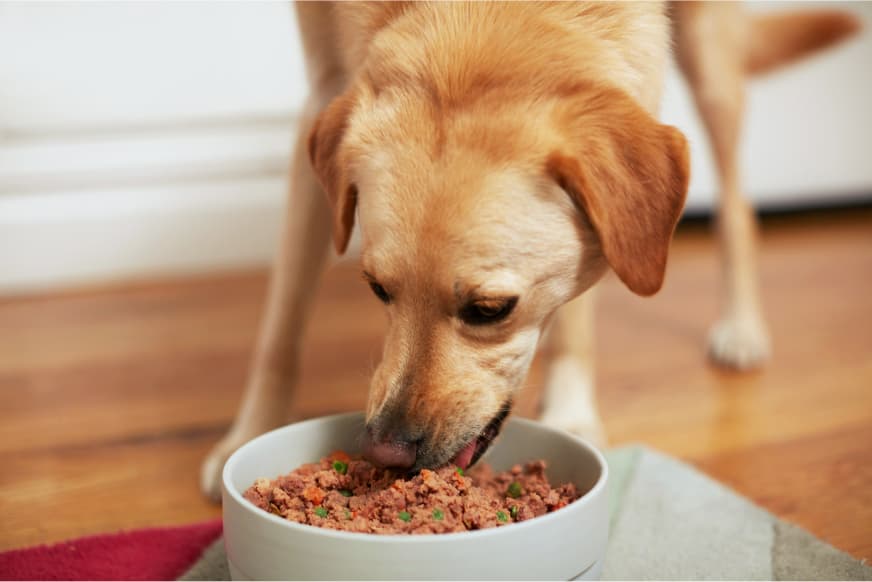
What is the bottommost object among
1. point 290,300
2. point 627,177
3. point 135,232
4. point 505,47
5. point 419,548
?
point 135,232

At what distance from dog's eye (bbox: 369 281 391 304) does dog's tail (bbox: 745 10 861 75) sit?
170 centimetres

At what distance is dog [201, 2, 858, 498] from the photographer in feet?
3.79

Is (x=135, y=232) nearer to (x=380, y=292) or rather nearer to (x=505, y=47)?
(x=380, y=292)

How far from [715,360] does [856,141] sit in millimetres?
1982

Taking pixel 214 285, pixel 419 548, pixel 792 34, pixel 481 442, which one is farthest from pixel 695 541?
pixel 214 285

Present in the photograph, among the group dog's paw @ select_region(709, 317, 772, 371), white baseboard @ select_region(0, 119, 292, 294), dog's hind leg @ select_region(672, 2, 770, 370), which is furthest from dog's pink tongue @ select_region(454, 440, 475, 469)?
white baseboard @ select_region(0, 119, 292, 294)

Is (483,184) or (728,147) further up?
(483,184)

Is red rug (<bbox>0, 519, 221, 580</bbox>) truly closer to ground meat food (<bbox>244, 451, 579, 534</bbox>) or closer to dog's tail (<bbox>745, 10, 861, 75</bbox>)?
ground meat food (<bbox>244, 451, 579, 534</bbox>)

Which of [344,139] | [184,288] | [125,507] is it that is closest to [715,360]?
[344,139]

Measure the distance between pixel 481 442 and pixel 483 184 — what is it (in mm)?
356

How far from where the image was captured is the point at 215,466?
1.53m

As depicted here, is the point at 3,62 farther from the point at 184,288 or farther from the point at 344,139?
the point at 344,139

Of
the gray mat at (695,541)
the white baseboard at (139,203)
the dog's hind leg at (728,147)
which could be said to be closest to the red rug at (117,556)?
the gray mat at (695,541)

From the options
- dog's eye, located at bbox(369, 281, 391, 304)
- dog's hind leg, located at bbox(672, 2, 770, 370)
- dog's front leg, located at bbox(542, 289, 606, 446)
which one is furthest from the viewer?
dog's hind leg, located at bbox(672, 2, 770, 370)
